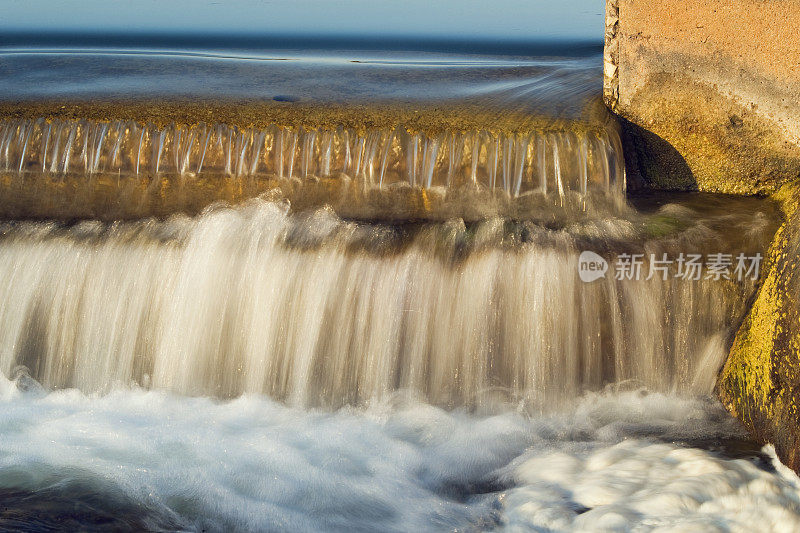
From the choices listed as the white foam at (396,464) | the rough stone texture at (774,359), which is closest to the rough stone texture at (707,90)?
the rough stone texture at (774,359)

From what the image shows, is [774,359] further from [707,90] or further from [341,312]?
[341,312]

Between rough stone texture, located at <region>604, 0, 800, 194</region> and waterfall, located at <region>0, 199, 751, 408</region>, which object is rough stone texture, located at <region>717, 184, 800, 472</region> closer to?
waterfall, located at <region>0, 199, 751, 408</region>

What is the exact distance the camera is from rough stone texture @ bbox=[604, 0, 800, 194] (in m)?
4.89

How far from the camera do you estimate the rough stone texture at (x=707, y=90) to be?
489cm

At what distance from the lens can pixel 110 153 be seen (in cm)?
537

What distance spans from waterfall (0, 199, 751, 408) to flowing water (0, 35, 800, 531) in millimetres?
13

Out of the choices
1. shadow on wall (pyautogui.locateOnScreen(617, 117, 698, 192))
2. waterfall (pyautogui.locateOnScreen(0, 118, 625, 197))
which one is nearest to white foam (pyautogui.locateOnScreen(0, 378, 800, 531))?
waterfall (pyautogui.locateOnScreen(0, 118, 625, 197))

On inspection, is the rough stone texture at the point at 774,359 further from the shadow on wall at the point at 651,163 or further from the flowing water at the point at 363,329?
the shadow on wall at the point at 651,163

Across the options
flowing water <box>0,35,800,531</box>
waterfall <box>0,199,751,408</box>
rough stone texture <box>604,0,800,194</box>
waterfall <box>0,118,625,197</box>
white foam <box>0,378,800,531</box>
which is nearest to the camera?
white foam <box>0,378,800,531</box>

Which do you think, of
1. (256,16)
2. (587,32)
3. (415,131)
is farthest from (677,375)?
(256,16)

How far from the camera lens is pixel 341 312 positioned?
15.4 feet

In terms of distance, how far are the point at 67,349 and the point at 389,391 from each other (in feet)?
6.23

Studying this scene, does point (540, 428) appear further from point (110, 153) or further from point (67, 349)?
point (110, 153)

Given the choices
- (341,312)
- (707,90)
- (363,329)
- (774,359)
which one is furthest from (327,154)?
(774,359)
